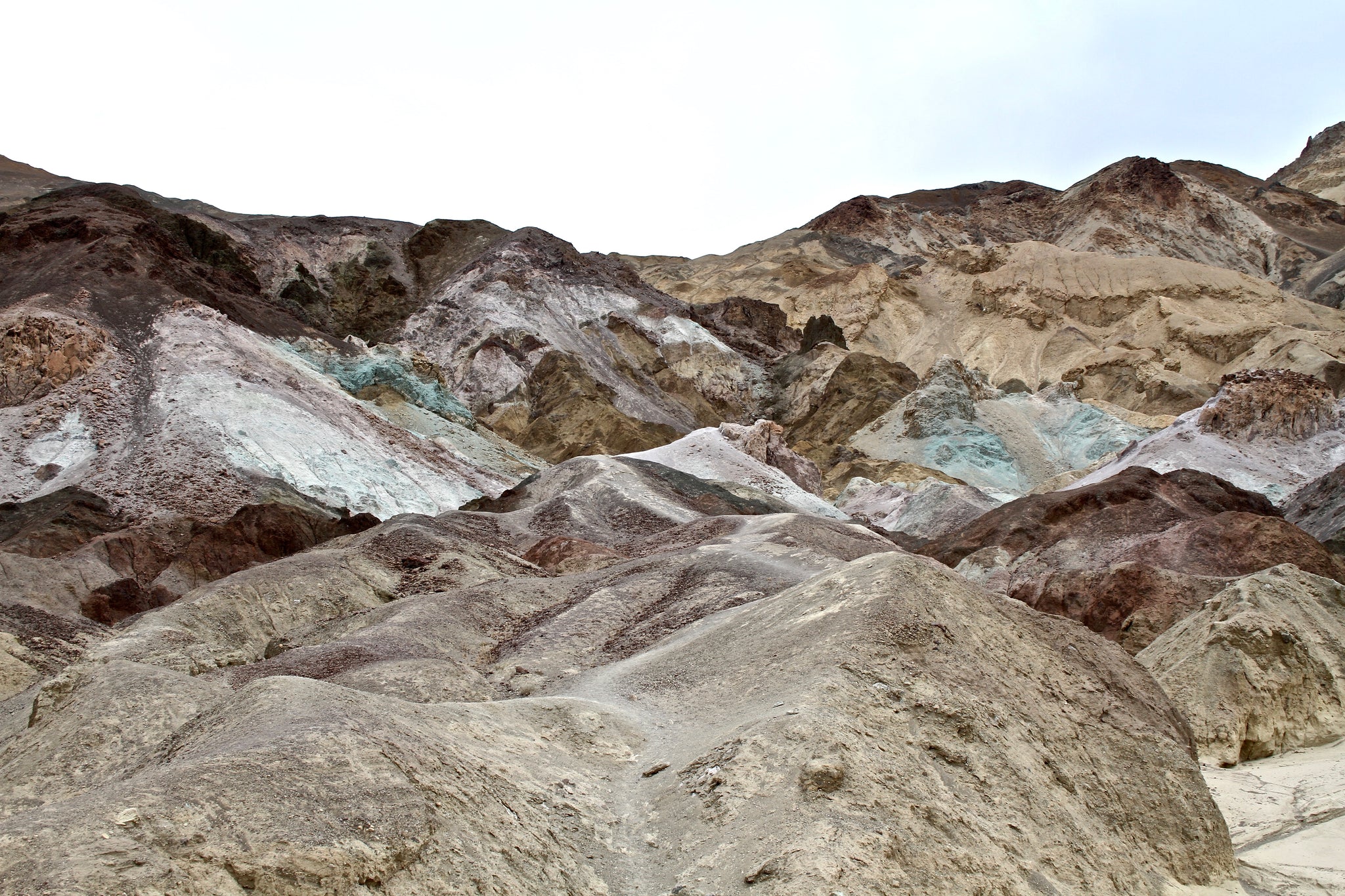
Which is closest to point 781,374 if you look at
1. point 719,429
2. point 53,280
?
point 719,429

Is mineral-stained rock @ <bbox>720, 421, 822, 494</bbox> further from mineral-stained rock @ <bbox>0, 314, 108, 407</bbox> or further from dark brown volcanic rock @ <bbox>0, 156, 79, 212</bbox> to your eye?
dark brown volcanic rock @ <bbox>0, 156, 79, 212</bbox>

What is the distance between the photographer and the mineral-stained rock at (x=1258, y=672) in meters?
8.95

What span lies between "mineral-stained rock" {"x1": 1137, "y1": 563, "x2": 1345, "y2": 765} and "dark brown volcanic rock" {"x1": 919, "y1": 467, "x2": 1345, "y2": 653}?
9.07 ft

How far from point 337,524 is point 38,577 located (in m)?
6.87

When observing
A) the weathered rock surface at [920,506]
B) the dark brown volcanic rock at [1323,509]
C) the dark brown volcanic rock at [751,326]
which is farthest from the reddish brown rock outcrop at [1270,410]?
the dark brown volcanic rock at [751,326]

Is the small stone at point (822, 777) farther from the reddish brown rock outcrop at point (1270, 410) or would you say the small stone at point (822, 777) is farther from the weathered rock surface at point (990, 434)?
the weathered rock surface at point (990, 434)

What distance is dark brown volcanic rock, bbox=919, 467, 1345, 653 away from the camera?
46.0 ft

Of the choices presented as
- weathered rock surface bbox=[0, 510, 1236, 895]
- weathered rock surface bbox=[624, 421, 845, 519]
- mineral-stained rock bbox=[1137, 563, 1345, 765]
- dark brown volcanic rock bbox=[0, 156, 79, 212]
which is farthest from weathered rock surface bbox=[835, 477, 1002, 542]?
dark brown volcanic rock bbox=[0, 156, 79, 212]

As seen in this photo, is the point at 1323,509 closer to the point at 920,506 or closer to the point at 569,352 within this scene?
the point at 920,506

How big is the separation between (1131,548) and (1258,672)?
11.3 m

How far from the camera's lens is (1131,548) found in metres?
20.1

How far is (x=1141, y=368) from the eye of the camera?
53.7 metres

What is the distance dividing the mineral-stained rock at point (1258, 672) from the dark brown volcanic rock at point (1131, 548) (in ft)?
9.07

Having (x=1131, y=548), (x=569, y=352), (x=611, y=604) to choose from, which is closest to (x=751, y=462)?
(x=1131, y=548)
